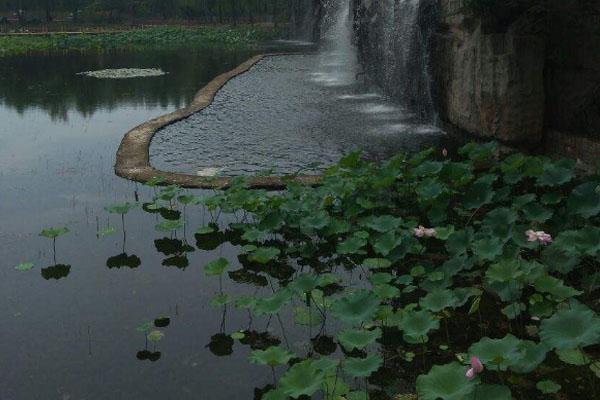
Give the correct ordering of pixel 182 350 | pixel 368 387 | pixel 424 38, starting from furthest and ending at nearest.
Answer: pixel 424 38
pixel 182 350
pixel 368 387

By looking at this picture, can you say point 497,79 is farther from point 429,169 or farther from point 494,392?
point 494,392

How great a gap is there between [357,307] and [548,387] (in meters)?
0.87

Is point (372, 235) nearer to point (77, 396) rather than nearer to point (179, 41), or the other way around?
point (77, 396)

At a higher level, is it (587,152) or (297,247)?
(587,152)

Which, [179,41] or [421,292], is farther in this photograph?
[179,41]

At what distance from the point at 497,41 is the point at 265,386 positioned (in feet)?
14.7

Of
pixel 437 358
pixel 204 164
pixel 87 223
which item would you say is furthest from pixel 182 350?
pixel 204 164

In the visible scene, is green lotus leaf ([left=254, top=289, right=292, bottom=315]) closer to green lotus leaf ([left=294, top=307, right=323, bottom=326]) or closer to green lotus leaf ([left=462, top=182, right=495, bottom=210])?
green lotus leaf ([left=294, top=307, right=323, bottom=326])

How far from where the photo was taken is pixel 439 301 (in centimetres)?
296

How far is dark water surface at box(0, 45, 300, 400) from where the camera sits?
9.43ft

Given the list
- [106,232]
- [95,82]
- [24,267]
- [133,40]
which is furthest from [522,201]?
[133,40]

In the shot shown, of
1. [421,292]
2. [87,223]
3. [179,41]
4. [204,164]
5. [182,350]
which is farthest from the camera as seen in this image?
[179,41]

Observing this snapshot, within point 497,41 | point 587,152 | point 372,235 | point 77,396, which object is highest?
point 497,41

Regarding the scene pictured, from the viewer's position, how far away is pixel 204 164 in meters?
6.91
